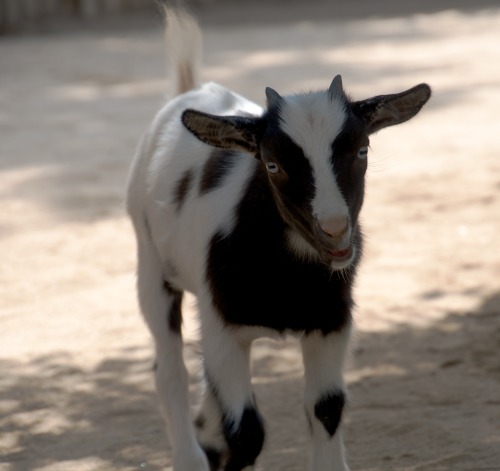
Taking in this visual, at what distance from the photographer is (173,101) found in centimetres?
585

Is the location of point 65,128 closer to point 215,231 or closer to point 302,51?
point 302,51

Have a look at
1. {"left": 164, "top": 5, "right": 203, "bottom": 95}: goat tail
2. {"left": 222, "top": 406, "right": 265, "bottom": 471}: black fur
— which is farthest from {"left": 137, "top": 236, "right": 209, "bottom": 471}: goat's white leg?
{"left": 164, "top": 5, "right": 203, "bottom": 95}: goat tail

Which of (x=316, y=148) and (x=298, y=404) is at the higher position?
(x=316, y=148)

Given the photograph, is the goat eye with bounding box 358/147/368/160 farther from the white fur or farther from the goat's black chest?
the goat's black chest

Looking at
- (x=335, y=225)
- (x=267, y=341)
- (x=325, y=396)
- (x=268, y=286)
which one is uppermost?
(x=335, y=225)

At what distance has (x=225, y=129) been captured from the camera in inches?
182

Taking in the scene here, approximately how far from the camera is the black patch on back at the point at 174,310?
5.62m

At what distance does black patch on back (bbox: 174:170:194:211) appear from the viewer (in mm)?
5277

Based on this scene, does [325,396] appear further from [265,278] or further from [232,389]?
[265,278]

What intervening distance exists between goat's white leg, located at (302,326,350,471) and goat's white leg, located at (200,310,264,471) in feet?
0.81

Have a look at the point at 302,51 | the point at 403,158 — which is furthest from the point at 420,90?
the point at 302,51

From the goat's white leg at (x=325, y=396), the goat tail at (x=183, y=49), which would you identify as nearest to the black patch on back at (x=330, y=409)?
the goat's white leg at (x=325, y=396)

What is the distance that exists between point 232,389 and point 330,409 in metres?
0.42

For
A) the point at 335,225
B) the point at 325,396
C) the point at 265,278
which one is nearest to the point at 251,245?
the point at 265,278
